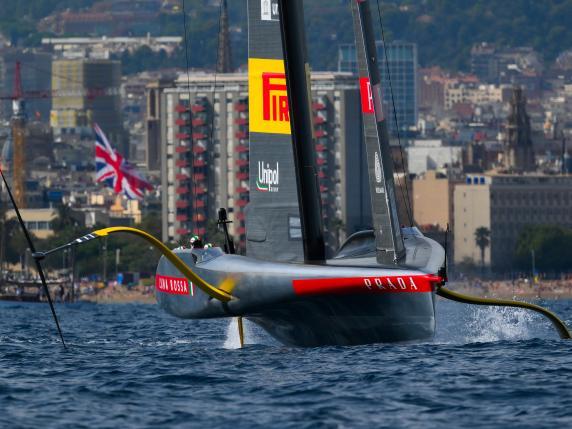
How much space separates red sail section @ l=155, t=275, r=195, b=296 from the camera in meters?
41.3

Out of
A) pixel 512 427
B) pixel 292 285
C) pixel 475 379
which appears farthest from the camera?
pixel 292 285

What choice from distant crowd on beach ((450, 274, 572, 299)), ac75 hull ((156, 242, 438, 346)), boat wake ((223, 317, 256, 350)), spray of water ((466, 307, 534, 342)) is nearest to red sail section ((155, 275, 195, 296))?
ac75 hull ((156, 242, 438, 346))

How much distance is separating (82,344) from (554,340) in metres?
10.1

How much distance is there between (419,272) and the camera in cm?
4003

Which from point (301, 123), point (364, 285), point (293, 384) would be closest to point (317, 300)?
point (364, 285)

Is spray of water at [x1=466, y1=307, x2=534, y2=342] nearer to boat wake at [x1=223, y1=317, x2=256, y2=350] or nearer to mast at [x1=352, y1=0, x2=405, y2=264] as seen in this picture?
mast at [x1=352, y1=0, x2=405, y2=264]

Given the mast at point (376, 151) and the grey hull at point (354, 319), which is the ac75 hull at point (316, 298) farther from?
the mast at point (376, 151)

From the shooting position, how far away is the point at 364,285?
130 feet

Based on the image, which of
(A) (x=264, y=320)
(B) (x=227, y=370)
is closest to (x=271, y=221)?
(A) (x=264, y=320)

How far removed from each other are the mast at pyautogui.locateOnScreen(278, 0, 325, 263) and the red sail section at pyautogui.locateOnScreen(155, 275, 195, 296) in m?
2.22

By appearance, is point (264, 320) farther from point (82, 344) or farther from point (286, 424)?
point (286, 424)

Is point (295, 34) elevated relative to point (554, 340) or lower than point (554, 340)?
elevated

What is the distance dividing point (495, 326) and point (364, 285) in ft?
31.1

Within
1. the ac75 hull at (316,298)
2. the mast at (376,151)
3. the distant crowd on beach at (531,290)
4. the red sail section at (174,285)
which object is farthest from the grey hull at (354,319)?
the distant crowd on beach at (531,290)
